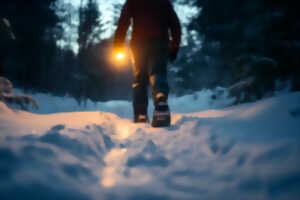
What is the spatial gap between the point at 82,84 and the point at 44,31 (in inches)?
143

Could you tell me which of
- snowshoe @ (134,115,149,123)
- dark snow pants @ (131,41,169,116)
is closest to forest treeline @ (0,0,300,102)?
dark snow pants @ (131,41,169,116)

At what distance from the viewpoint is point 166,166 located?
0.95 m

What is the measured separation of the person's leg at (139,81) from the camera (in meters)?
2.66

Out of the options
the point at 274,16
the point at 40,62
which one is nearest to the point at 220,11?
the point at 274,16

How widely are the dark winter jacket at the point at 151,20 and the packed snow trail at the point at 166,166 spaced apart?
1.85 metres

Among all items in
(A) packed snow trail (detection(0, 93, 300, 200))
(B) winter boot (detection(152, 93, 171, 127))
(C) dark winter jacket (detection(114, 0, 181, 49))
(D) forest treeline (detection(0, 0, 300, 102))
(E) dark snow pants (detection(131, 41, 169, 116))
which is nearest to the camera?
(A) packed snow trail (detection(0, 93, 300, 200))

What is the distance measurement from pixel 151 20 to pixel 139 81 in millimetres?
915

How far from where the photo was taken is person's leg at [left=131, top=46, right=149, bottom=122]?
8.72ft

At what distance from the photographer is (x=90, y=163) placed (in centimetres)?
91

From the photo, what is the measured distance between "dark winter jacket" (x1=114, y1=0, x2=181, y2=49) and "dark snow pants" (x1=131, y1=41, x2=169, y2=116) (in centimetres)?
12

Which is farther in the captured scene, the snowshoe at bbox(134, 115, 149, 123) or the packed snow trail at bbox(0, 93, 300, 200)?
the snowshoe at bbox(134, 115, 149, 123)

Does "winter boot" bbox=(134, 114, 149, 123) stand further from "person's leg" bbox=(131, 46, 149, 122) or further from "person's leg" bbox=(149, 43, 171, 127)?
"person's leg" bbox=(149, 43, 171, 127)

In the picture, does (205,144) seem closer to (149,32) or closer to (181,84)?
(149,32)

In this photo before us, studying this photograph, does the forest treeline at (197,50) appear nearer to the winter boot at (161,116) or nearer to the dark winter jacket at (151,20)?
the dark winter jacket at (151,20)
